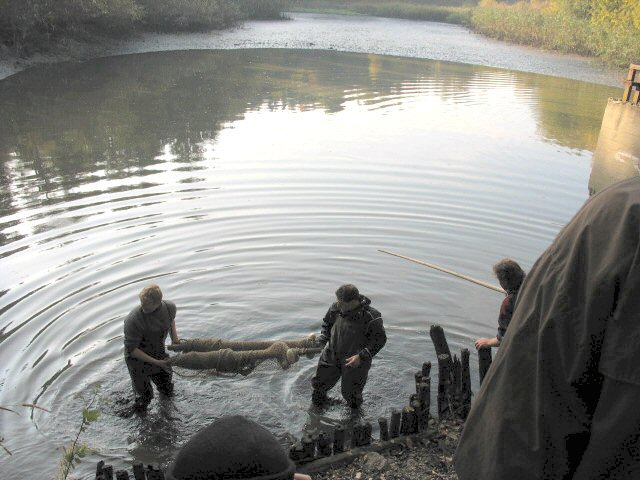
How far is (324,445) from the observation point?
6.59 m

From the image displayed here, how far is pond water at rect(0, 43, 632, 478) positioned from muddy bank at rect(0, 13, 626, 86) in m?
10.4

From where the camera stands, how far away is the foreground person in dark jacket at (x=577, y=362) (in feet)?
5.40

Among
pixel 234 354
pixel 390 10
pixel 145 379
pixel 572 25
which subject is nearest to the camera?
pixel 145 379

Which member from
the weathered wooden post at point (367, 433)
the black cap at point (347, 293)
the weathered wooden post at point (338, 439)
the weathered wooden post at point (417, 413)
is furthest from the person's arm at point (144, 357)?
the weathered wooden post at point (417, 413)

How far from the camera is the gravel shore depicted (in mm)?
6379

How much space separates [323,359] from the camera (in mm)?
8195

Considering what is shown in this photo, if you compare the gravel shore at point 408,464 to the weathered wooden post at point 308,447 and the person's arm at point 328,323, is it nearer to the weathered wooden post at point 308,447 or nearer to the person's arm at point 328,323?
the weathered wooden post at point 308,447

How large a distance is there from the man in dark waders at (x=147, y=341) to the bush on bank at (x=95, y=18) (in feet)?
99.1

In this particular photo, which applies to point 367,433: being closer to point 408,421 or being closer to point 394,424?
point 394,424

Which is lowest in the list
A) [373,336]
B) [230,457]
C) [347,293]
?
[373,336]

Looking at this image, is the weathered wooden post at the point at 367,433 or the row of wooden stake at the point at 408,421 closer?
the row of wooden stake at the point at 408,421

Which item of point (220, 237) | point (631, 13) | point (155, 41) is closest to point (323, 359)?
point (220, 237)

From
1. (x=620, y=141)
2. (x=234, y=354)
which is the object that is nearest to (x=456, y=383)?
(x=234, y=354)

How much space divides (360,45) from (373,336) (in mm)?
46990
